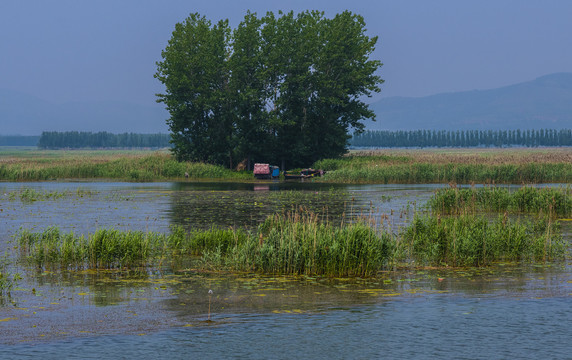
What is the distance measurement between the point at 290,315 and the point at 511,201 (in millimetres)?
23933

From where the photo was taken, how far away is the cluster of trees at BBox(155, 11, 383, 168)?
80812mm

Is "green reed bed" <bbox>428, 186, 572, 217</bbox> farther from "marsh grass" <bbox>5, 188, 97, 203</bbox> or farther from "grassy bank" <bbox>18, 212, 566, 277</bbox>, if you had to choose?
"marsh grass" <bbox>5, 188, 97, 203</bbox>

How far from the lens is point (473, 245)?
21.2 m

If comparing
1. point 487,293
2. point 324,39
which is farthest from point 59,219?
point 324,39

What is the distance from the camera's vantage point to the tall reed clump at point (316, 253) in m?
19.4

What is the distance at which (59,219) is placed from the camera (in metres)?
33.5

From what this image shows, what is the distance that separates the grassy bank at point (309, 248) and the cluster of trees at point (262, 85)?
56.2 meters

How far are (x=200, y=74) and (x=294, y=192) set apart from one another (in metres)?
33.8

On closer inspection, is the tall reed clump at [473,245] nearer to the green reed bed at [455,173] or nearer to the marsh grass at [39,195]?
the marsh grass at [39,195]

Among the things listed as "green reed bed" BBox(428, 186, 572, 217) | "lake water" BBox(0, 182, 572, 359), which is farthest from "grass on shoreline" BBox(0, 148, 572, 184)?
"lake water" BBox(0, 182, 572, 359)

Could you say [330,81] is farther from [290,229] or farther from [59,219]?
[290,229]

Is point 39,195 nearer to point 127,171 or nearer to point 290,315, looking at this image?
point 127,171

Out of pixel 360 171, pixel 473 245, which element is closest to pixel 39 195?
pixel 360 171

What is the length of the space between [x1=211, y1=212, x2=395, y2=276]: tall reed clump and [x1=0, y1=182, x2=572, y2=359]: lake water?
633 millimetres
